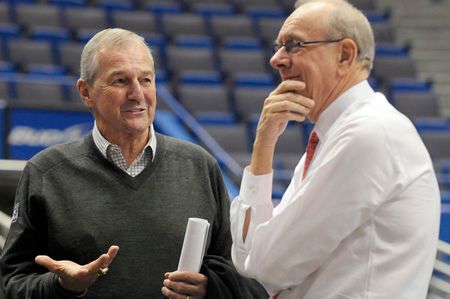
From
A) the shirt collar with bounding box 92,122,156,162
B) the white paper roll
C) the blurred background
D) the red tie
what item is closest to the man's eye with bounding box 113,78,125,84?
the shirt collar with bounding box 92,122,156,162

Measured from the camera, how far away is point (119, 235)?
2.09 m

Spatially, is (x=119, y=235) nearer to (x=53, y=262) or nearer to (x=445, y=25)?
(x=53, y=262)

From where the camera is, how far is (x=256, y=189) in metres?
1.85

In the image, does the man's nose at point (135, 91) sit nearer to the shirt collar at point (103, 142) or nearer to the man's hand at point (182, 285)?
the shirt collar at point (103, 142)

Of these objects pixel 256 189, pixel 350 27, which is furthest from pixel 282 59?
pixel 256 189

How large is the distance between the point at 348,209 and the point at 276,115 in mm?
272

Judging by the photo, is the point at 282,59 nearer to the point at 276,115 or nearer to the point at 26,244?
the point at 276,115

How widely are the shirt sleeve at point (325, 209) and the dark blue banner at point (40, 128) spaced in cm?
344

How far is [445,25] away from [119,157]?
9.73 meters

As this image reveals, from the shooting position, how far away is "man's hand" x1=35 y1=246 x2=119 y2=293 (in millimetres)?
1897

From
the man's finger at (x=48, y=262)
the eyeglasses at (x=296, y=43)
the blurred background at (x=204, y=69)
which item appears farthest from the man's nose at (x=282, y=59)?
the blurred background at (x=204, y=69)

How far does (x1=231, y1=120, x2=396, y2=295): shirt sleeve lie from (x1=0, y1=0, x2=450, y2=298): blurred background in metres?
3.14

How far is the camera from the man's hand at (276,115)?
1.83 m

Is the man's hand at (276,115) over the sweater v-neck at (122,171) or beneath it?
over
